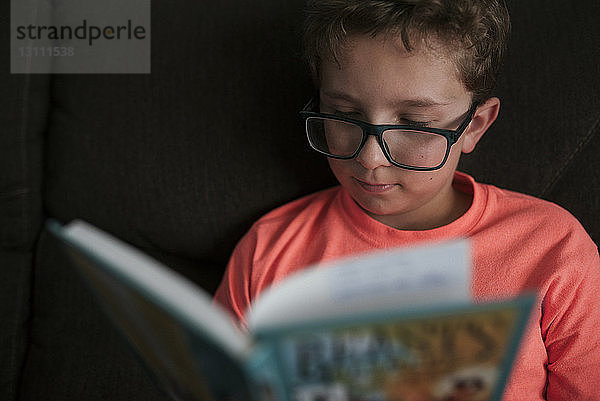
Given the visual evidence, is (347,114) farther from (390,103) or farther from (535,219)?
(535,219)

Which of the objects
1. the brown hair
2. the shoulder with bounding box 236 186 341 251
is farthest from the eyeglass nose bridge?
the shoulder with bounding box 236 186 341 251

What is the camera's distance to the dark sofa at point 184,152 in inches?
49.3

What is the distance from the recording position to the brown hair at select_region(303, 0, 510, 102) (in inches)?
40.3

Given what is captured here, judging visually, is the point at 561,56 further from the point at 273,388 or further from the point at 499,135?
the point at 273,388

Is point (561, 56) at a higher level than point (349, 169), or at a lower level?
higher

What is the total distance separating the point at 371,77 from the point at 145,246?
2.54 ft

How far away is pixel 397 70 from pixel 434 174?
8.6 inches

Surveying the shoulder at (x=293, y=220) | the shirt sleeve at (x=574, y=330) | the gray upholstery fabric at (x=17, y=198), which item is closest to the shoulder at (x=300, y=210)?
the shoulder at (x=293, y=220)

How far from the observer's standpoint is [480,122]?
1.19 metres

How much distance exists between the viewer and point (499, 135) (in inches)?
50.4

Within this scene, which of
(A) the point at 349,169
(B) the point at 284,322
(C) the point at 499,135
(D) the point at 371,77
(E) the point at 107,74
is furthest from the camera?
(E) the point at 107,74

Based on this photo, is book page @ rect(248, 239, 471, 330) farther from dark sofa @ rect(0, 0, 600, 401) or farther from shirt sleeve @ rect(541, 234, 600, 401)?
dark sofa @ rect(0, 0, 600, 401)

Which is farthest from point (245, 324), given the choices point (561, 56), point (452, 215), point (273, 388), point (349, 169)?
point (561, 56)

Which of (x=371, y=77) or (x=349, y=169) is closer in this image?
(x=371, y=77)
